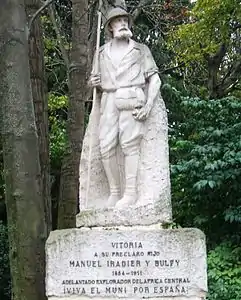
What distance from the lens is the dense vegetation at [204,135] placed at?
10312 mm

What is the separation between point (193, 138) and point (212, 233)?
1.76 metres

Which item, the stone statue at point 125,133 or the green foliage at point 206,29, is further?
the green foliage at point 206,29

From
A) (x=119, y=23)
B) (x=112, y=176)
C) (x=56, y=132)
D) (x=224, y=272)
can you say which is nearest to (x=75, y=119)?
(x=224, y=272)

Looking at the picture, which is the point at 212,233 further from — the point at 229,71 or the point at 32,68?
the point at 229,71

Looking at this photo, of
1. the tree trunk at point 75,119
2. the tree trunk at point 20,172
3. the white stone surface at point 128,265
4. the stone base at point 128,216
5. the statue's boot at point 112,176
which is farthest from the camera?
the tree trunk at point 75,119

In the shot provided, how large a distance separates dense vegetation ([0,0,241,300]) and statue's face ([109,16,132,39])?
4037 millimetres

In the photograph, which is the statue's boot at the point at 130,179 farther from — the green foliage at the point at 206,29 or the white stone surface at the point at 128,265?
the green foliage at the point at 206,29

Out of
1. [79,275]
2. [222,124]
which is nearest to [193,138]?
[222,124]

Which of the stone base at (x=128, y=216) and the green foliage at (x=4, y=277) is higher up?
the stone base at (x=128, y=216)

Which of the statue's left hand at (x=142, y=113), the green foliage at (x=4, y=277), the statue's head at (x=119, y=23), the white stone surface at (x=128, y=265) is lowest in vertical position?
the green foliage at (x=4, y=277)

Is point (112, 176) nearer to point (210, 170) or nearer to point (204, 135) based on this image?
point (210, 170)

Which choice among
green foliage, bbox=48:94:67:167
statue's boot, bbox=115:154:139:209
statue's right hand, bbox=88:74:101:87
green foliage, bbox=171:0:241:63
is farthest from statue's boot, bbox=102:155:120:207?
green foliage, bbox=48:94:67:167

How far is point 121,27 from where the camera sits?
659 centimetres

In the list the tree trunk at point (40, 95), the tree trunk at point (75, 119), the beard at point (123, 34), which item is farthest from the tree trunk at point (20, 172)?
the tree trunk at point (75, 119)
